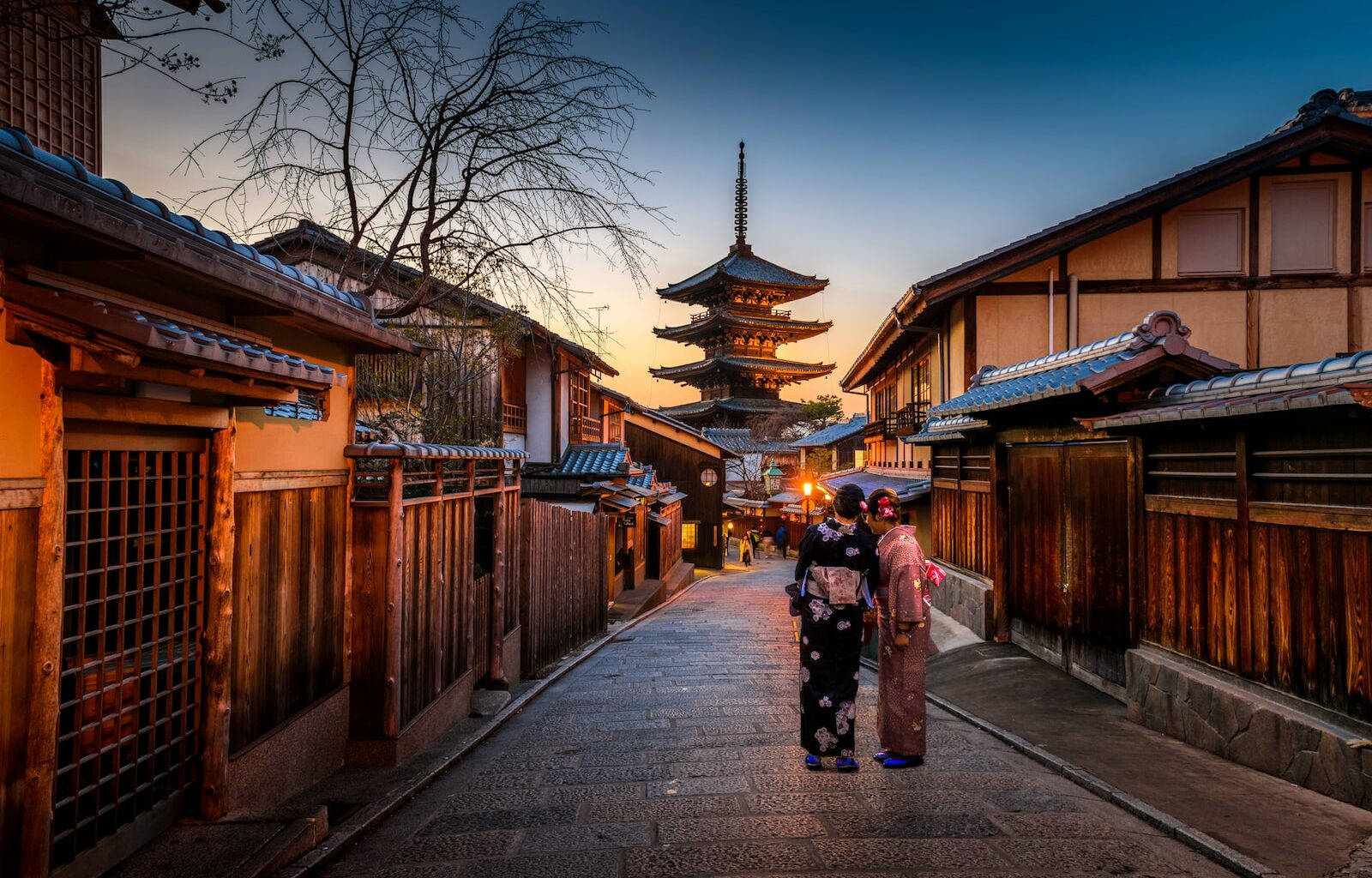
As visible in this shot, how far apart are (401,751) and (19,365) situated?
379 cm

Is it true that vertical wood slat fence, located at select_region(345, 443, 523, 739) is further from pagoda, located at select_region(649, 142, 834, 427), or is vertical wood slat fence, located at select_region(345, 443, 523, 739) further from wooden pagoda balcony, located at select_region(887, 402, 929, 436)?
pagoda, located at select_region(649, 142, 834, 427)

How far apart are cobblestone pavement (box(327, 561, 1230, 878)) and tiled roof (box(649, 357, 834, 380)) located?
1459 inches

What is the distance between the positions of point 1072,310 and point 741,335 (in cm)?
3161

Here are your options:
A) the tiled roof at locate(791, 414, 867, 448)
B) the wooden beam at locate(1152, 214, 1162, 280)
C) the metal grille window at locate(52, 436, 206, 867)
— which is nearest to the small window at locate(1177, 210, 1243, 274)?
the wooden beam at locate(1152, 214, 1162, 280)

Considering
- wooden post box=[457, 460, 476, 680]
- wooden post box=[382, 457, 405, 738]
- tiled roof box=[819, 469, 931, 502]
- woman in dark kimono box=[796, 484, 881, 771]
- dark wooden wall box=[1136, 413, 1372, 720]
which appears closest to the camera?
dark wooden wall box=[1136, 413, 1372, 720]

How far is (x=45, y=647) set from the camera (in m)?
2.99

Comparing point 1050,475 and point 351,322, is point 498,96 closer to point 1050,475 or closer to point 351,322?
point 351,322

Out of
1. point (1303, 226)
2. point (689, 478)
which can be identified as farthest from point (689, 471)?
point (1303, 226)

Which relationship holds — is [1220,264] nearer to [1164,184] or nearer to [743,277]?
[1164,184]

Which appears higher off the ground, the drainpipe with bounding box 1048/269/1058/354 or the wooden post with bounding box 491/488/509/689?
the drainpipe with bounding box 1048/269/1058/354

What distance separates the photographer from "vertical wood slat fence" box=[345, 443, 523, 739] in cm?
557

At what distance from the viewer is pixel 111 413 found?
3396 millimetres

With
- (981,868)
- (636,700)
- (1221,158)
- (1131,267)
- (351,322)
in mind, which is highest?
(1221,158)

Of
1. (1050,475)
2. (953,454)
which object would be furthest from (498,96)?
(953,454)
